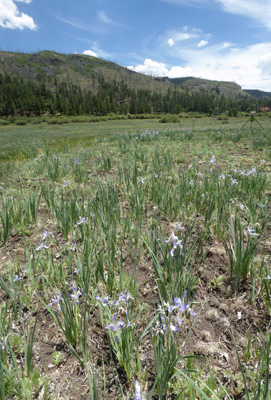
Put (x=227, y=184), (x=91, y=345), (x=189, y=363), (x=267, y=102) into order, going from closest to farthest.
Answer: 1. (x=189, y=363)
2. (x=91, y=345)
3. (x=227, y=184)
4. (x=267, y=102)

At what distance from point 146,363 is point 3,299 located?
148 cm

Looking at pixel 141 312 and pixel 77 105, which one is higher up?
pixel 77 105

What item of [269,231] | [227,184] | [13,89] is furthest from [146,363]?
[13,89]

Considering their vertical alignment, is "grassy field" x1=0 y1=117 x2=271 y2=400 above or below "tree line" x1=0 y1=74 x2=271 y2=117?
below

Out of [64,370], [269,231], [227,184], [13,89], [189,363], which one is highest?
[13,89]

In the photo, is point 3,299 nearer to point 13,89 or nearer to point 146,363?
point 146,363

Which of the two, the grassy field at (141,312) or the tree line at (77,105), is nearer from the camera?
the grassy field at (141,312)

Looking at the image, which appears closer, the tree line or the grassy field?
the grassy field

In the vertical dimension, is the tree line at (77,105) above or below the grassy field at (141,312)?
above

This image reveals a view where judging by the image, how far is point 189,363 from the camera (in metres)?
1.46

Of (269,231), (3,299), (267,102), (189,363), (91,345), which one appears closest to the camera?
(189,363)

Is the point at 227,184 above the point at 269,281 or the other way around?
above

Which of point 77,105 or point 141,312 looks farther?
point 77,105

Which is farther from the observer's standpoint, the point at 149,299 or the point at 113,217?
the point at 113,217
